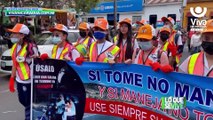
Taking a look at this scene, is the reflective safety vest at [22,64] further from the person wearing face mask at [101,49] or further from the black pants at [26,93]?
the person wearing face mask at [101,49]

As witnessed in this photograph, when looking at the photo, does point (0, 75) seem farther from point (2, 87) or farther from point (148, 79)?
point (148, 79)

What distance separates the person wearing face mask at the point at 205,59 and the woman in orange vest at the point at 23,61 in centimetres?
248

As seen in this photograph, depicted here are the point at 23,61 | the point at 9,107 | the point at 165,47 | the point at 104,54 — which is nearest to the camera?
the point at 104,54

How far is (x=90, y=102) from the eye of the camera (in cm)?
453

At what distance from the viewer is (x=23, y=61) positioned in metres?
5.33

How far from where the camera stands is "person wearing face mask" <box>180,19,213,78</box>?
3.46 meters

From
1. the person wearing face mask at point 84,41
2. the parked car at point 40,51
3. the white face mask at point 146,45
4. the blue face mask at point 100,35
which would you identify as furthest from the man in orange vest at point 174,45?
the parked car at point 40,51

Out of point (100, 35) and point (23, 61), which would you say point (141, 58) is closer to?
point (100, 35)

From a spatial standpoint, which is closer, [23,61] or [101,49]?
[101,49]

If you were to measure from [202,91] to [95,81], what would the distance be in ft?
4.86

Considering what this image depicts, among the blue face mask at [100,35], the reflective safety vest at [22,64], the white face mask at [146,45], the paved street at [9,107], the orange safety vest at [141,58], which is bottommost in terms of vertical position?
the paved street at [9,107]

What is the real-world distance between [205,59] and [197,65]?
100 mm

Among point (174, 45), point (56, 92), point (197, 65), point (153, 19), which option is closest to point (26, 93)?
point (56, 92)

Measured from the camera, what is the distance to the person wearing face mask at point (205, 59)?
136 inches
